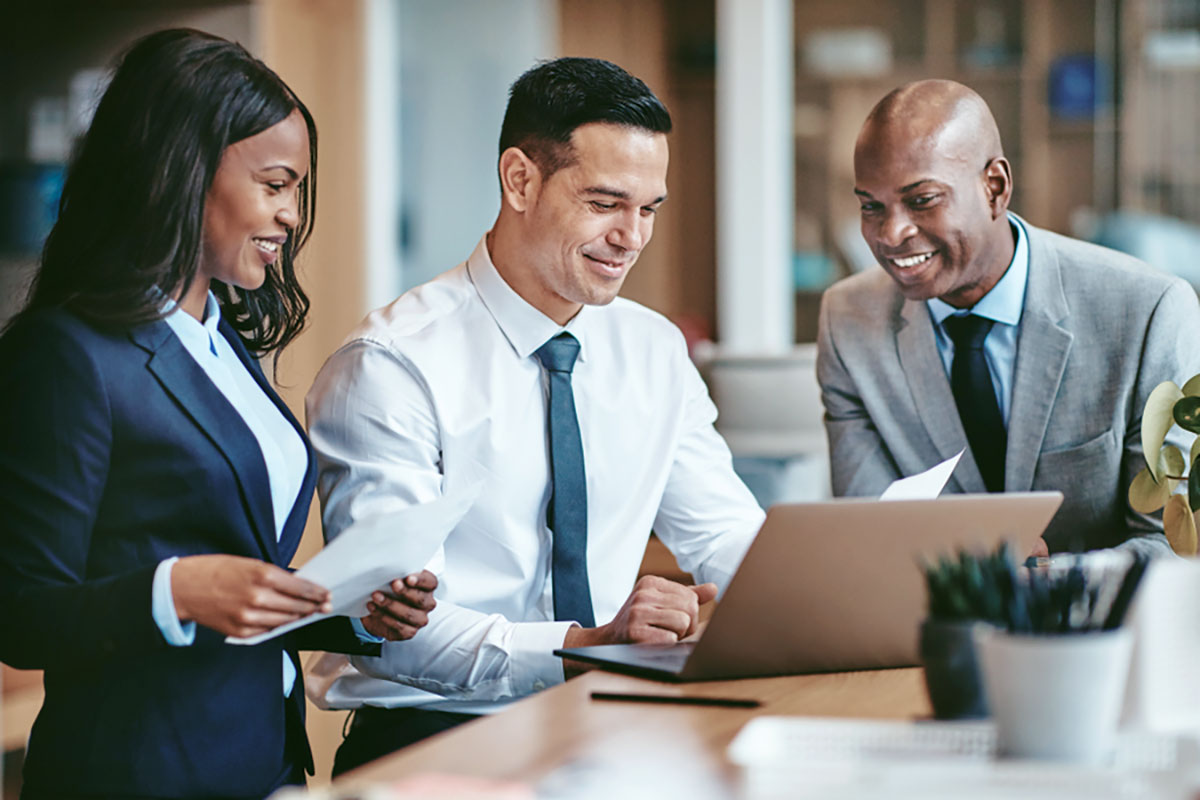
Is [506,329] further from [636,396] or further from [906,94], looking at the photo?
[906,94]

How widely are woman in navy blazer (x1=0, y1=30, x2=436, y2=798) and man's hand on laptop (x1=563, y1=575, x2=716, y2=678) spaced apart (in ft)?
0.69

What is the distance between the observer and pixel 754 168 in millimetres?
4902

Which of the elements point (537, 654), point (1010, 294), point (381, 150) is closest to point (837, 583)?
point (537, 654)

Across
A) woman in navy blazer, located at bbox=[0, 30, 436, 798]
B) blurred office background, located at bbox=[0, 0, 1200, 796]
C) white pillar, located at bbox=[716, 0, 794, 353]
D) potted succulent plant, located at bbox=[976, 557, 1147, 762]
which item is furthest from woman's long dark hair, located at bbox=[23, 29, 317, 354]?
white pillar, located at bbox=[716, 0, 794, 353]

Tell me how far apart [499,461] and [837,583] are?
0.63 metres

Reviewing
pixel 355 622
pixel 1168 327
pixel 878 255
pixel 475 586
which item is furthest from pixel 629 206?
pixel 1168 327

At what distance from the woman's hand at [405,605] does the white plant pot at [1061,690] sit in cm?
69

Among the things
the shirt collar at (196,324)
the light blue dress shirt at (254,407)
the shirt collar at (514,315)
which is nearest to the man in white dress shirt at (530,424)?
the shirt collar at (514,315)

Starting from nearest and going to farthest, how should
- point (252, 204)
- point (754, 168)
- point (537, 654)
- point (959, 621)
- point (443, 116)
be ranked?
point (959, 621)
point (252, 204)
point (537, 654)
point (754, 168)
point (443, 116)

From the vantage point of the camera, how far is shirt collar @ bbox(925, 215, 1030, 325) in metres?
1.89

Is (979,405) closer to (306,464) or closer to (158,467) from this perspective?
(306,464)

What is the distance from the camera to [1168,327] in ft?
5.89

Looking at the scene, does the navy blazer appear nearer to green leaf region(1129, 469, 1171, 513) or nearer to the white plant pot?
the white plant pot

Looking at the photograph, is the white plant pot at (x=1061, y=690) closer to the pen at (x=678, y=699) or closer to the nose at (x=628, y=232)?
the pen at (x=678, y=699)
